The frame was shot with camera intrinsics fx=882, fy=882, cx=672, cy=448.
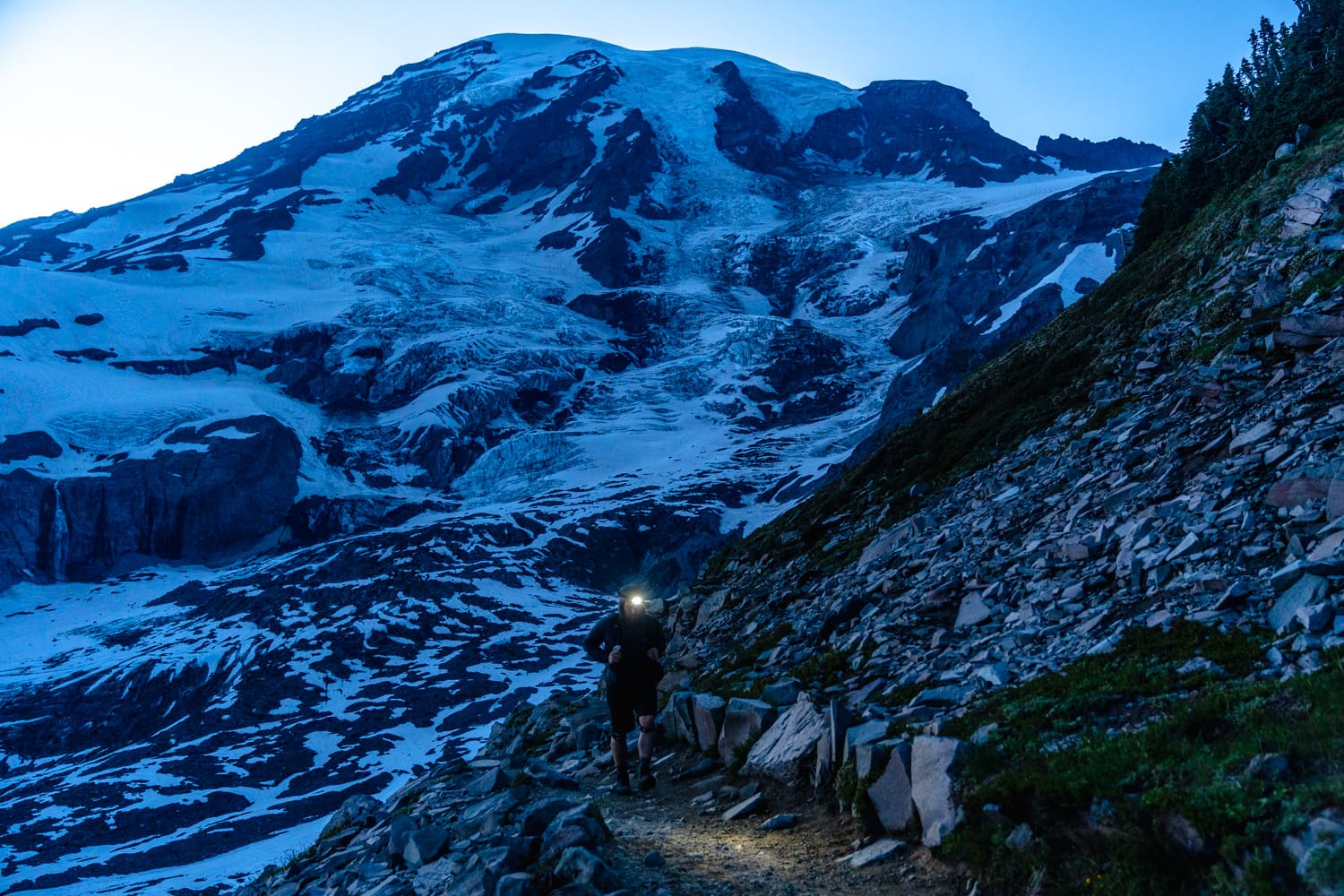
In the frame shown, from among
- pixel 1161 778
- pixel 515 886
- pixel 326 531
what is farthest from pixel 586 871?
pixel 326 531

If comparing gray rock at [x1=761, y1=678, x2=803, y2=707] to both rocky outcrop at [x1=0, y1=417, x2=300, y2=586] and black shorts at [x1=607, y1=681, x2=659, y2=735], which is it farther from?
rocky outcrop at [x1=0, y1=417, x2=300, y2=586]

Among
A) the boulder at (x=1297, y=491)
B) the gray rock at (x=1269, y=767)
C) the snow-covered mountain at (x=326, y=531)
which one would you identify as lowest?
the snow-covered mountain at (x=326, y=531)

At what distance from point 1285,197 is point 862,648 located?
1937cm

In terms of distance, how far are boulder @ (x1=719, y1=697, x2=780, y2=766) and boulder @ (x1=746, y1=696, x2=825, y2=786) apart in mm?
345

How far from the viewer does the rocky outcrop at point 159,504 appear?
14512cm

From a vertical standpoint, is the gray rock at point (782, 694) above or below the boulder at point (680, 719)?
above

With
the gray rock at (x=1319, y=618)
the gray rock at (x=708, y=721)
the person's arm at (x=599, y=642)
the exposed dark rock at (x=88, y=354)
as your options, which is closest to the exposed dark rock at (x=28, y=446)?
the exposed dark rock at (x=88, y=354)

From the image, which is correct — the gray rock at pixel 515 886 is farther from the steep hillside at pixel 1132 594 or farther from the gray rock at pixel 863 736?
the gray rock at pixel 863 736

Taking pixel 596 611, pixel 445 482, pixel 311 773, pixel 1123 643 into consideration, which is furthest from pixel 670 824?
pixel 445 482

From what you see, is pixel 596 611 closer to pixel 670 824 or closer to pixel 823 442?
pixel 823 442

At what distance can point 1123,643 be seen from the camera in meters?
9.69

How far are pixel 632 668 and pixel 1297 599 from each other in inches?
Result: 321

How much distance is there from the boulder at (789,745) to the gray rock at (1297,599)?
493 cm

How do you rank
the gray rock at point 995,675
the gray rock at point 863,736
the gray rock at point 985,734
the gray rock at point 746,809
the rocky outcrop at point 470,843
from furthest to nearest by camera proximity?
the gray rock at point 746,809 < the gray rock at point 995,675 < the gray rock at point 863,736 < the rocky outcrop at point 470,843 < the gray rock at point 985,734
